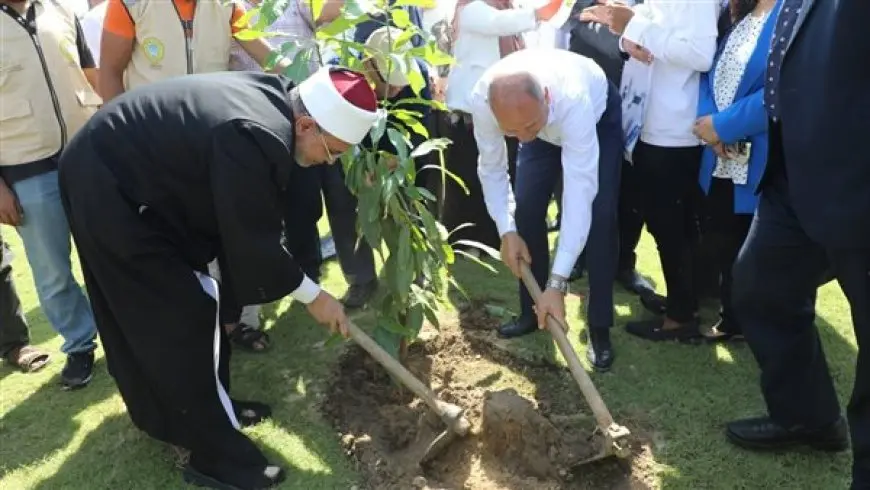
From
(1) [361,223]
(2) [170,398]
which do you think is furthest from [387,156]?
(2) [170,398]

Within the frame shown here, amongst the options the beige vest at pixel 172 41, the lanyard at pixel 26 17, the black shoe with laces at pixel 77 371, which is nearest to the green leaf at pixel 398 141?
the beige vest at pixel 172 41

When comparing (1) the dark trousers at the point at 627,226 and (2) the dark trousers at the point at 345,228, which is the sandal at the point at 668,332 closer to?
(1) the dark trousers at the point at 627,226

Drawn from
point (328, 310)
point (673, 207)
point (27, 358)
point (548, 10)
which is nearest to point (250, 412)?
point (328, 310)

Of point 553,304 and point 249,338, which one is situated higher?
point 553,304

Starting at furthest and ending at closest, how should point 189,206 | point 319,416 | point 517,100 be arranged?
point 319,416 → point 517,100 → point 189,206

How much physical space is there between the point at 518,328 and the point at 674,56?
1.60 m

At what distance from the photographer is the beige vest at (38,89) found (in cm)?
339

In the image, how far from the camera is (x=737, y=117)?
3.15m

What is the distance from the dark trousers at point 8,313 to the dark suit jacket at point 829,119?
→ 3.68 m

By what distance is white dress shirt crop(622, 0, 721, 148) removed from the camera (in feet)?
10.8

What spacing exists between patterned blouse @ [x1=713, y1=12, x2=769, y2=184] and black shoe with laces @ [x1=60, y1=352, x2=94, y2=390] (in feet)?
10.8

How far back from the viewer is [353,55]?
304 cm

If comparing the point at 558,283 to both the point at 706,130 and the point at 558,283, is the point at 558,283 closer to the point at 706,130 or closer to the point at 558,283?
the point at 558,283

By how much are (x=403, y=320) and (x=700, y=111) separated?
171 cm
